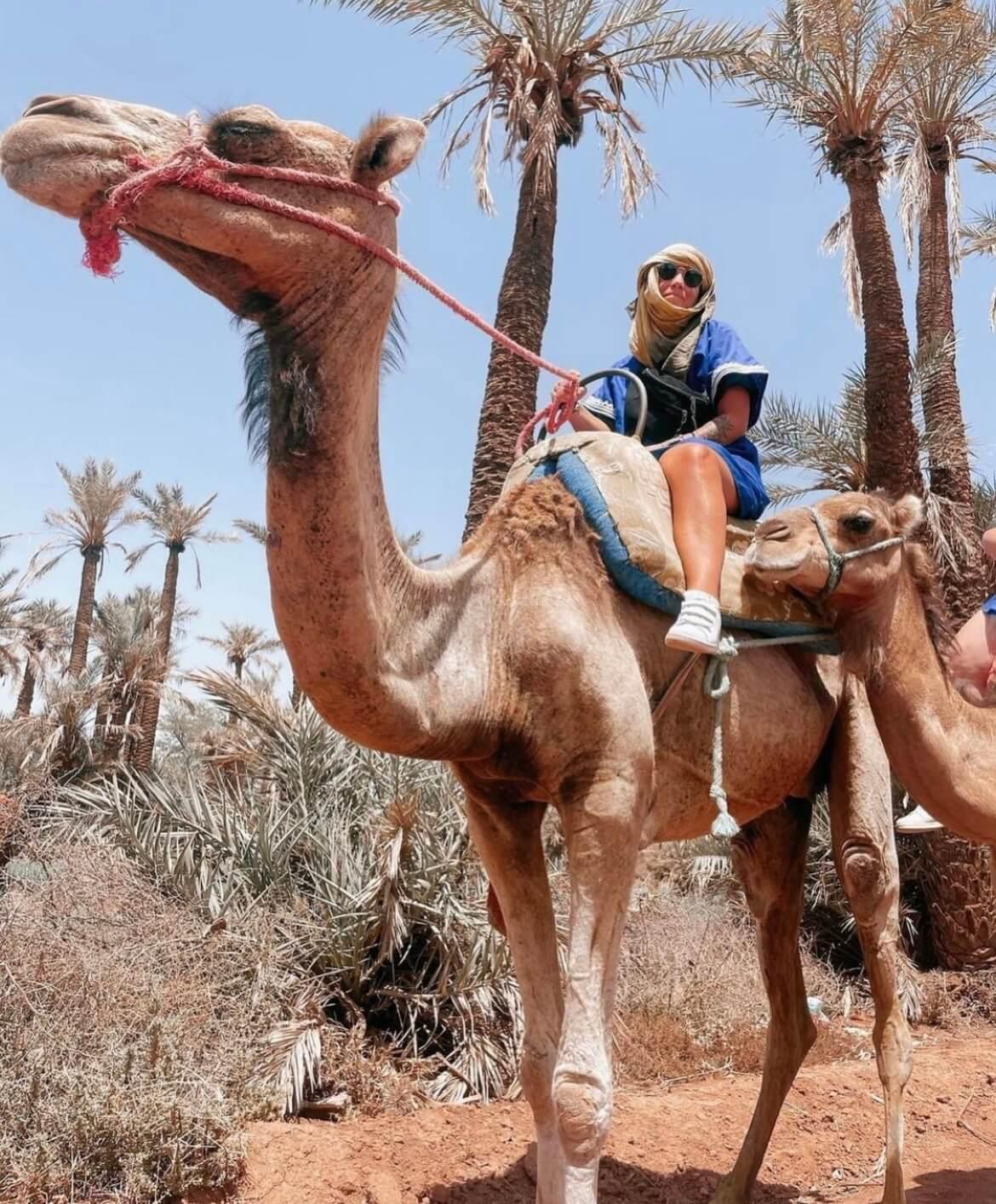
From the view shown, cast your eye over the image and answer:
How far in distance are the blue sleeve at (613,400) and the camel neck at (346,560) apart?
68.3 inches

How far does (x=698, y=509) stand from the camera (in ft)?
12.5

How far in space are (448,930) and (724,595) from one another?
3987 millimetres

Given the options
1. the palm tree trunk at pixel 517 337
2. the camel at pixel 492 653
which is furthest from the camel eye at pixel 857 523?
the palm tree trunk at pixel 517 337

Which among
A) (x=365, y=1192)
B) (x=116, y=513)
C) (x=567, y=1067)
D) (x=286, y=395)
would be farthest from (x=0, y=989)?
(x=116, y=513)

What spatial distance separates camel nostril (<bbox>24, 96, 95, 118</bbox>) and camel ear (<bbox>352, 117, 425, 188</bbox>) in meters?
0.65

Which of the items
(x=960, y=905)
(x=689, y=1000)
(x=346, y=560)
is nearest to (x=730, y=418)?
(x=346, y=560)

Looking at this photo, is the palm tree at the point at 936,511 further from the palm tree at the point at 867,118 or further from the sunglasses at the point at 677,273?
the sunglasses at the point at 677,273

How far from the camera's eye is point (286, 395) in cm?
278

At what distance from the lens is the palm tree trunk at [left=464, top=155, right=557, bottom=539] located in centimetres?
1183

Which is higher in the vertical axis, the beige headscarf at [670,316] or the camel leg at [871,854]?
the beige headscarf at [670,316]

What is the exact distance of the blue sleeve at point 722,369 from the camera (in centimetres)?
420

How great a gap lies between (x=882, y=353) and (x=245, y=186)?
1216 cm

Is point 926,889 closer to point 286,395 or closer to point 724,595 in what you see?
point 724,595

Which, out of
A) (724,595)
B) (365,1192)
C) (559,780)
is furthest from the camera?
(365,1192)
